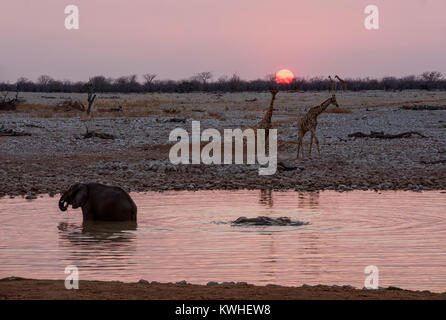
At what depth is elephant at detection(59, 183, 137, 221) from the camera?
13953mm

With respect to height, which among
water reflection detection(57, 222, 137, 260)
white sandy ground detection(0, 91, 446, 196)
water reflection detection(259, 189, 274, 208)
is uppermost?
white sandy ground detection(0, 91, 446, 196)

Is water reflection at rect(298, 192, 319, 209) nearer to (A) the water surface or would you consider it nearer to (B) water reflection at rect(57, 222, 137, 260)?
(A) the water surface

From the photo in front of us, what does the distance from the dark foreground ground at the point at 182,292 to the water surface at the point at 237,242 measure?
43.9 inches

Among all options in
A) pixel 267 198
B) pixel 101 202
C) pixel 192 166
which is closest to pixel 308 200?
pixel 267 198

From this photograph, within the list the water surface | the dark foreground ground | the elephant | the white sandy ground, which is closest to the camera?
the dark foreground ground

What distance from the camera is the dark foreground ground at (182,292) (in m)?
7.37

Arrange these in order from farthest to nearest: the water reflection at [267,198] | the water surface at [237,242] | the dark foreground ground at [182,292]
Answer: the water reflection at [267,198] → the water surface at [237,242] → the dark foreground ground at [182,292]

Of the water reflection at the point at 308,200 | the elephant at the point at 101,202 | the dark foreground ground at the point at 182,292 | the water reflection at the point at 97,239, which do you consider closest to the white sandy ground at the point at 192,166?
the water reflection at the point at 308,200

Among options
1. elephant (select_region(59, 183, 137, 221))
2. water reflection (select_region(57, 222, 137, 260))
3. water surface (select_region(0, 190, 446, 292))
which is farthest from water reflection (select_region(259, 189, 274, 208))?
water reflection (select_region(57, 222, 137, 260))

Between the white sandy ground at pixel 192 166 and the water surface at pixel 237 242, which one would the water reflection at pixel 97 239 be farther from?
the white sandy ground at pixel 192 166

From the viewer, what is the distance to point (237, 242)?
39.0ft

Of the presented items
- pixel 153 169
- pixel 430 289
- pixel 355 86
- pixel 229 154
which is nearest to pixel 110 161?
pixel 153 169

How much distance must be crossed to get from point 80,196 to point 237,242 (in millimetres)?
3428

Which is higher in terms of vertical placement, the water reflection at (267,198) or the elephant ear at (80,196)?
the elephant ear at (80,196)
